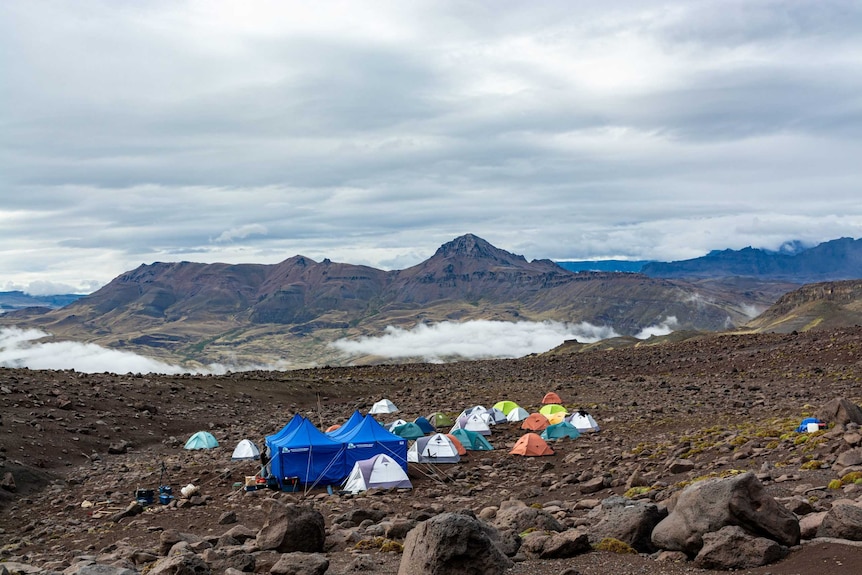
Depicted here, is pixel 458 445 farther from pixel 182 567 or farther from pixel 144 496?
pixel 182 567

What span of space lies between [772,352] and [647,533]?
195ft

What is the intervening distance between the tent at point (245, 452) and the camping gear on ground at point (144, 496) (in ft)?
26.6

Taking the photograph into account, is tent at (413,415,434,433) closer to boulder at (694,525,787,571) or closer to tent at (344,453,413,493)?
tent at (344,453,413,493)

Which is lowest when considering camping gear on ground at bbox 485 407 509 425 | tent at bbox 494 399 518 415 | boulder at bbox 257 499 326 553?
camping gear on ground at bbox 485 407 509 425

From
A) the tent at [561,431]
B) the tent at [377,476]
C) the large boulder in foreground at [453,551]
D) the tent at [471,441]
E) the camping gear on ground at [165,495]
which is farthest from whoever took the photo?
the tent at [561,431]

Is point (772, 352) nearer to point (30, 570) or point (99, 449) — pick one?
point (99, 449)

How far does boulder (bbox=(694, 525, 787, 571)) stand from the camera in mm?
11680

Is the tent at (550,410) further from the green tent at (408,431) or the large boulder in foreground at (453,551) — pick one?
the large boulder in foreground at (453,551)

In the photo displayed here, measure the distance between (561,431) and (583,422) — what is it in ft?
6.52

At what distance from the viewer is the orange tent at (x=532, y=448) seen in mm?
33250

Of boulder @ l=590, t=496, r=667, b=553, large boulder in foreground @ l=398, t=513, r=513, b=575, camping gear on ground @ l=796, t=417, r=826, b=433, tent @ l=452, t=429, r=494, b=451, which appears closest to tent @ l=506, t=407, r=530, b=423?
tent @ l=452, t=429, r=494, b=451

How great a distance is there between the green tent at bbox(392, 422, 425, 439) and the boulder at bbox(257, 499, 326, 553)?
22.2m

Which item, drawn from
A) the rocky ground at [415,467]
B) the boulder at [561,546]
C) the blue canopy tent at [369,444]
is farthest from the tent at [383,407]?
the boulder at [561,546]

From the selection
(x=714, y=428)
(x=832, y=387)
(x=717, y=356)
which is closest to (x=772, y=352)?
(x=717, y=356)
